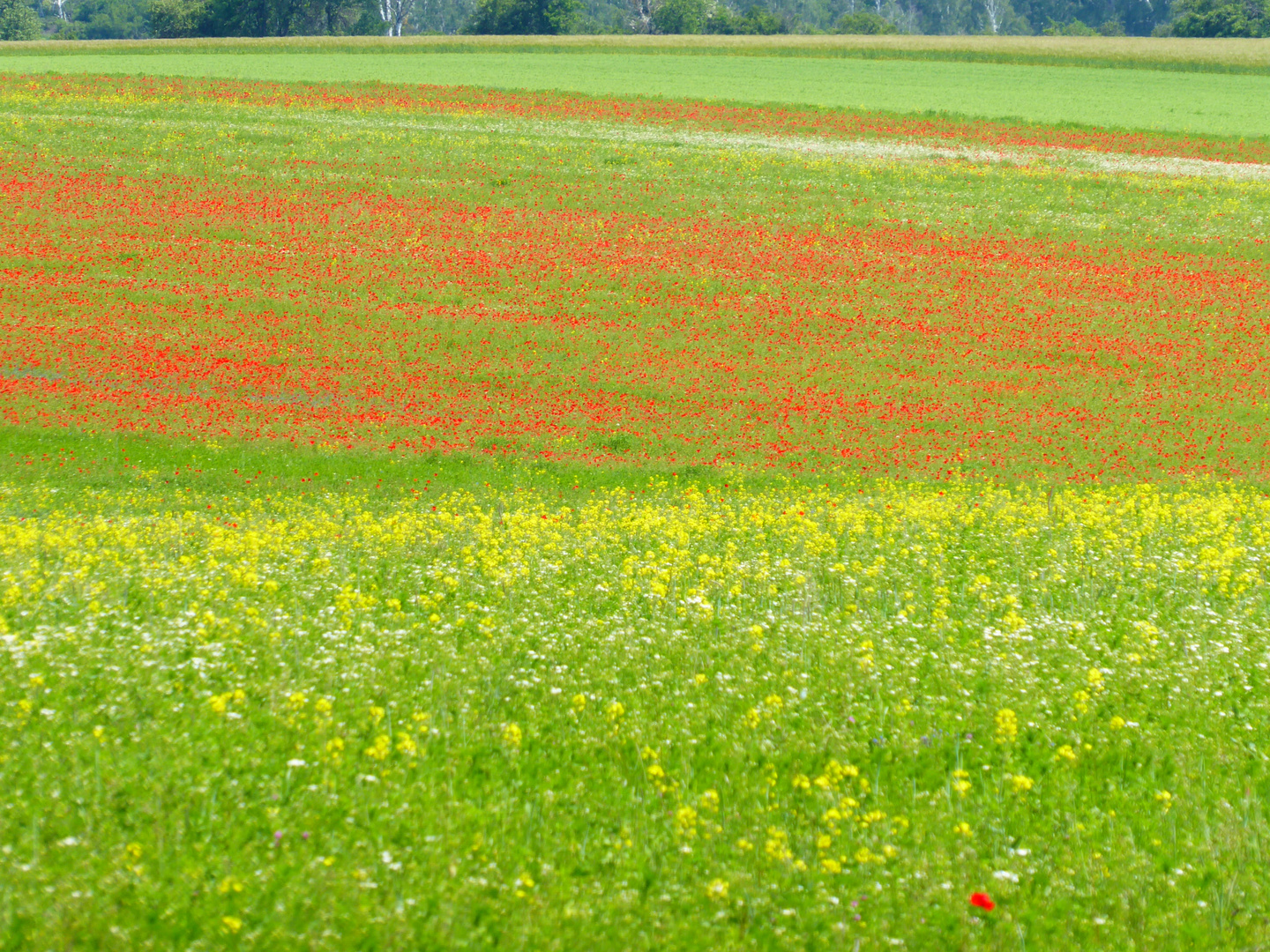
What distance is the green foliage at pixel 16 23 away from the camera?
Result: 120 metres

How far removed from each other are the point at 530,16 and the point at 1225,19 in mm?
70969

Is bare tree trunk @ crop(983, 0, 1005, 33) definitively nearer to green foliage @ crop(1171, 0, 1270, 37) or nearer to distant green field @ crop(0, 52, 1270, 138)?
green foliage @ crop(1171, 0, 1270, 37)

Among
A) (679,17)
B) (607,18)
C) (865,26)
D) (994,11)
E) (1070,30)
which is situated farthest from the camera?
(607,18)

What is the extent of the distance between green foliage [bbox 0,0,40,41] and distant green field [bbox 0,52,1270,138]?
210ft

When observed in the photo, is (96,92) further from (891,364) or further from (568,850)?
(568,850)

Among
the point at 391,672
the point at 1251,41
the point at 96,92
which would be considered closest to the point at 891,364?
the point at 391,672

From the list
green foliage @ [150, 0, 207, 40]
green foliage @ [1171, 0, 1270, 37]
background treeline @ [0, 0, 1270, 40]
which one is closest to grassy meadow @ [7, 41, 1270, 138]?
background treeline @ [0, 0, 1270, 40]

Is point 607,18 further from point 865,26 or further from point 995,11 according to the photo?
point 995,11

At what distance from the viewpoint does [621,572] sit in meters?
11.3

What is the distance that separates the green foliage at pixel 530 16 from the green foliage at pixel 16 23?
58713mm

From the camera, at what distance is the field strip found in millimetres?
43062

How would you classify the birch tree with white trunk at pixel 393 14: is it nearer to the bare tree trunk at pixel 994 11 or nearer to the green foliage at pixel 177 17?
the green foliage at pixel 177 17

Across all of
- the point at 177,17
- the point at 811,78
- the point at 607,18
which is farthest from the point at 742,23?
the point at 607,18

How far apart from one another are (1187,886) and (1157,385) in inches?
834
